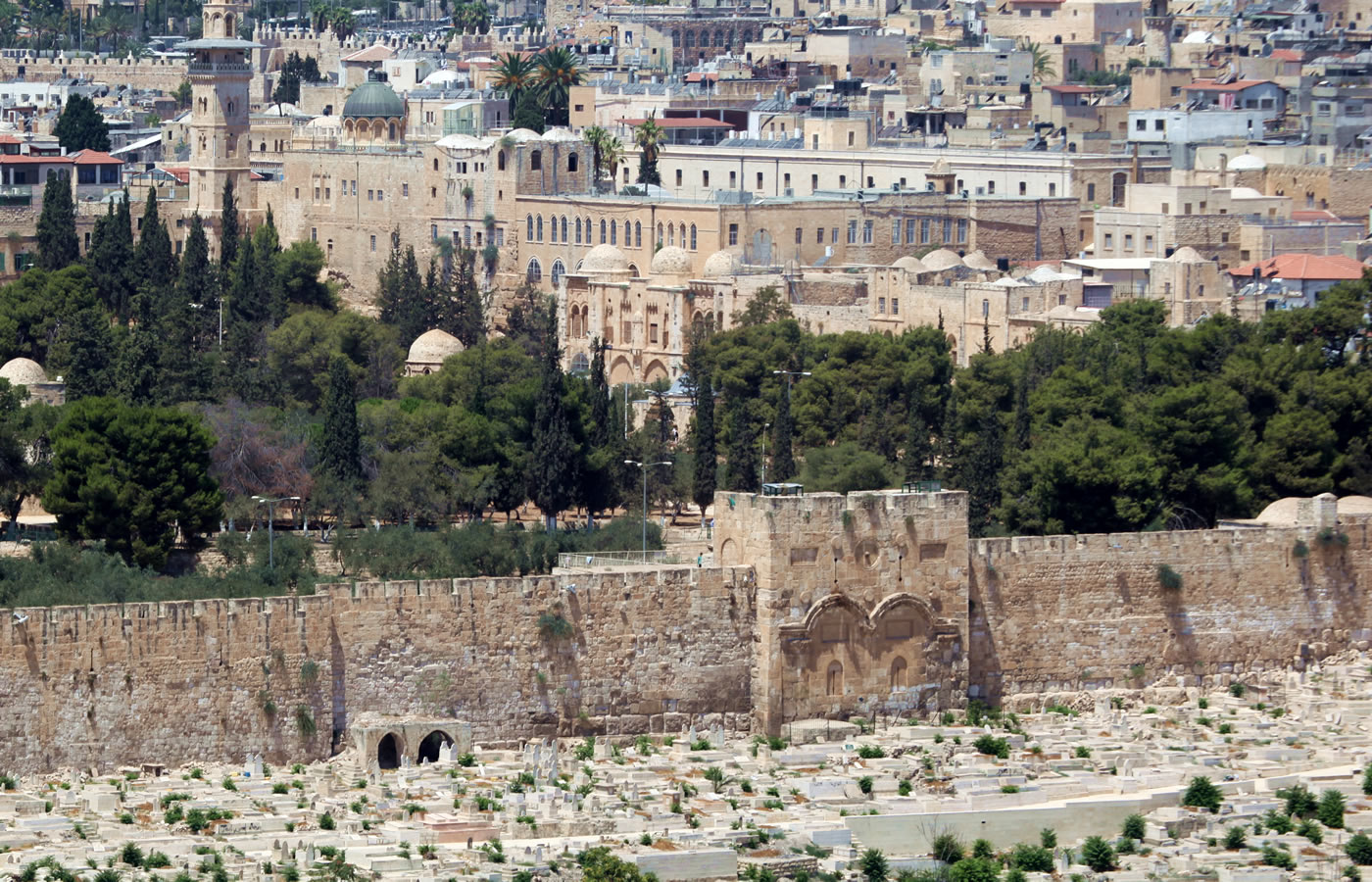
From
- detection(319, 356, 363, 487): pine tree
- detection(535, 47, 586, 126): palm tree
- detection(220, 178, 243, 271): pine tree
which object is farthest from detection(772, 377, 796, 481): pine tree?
detection(535, 47, 586, 126): palm tree

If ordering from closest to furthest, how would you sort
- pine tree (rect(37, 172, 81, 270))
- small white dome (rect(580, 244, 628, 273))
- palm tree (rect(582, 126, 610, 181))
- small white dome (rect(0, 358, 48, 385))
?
small white dome (rect(0, 358, 48, 385)) → pine tree (rect(37, 172, 81, 270)) → small white dome (rect(580, 244, 628, 273)) → palm tree (rect(582, 126, 610, 181))

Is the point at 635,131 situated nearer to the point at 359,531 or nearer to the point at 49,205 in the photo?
the point at 49,205

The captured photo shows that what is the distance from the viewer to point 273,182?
10219 centimetres

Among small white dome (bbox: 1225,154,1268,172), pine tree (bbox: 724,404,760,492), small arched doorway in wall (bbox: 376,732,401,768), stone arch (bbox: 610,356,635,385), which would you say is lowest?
small arched doorway in wall (bbox: 376,732,401,768)

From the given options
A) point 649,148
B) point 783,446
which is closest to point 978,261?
point 649,148

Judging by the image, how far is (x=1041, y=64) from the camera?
141875mm

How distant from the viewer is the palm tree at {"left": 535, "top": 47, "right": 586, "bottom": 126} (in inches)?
4587

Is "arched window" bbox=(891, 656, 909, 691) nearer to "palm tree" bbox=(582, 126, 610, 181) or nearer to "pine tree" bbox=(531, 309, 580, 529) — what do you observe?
"pine tree" bbox=(531, 309, 580, 529)

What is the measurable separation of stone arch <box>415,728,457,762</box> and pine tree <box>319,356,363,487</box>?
15928 mm

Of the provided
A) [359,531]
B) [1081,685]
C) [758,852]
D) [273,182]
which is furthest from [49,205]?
[758,852]

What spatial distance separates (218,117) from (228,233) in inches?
544

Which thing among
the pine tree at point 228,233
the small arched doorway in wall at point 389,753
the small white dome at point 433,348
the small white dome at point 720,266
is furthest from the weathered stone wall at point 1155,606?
the pine tree at point 228,233

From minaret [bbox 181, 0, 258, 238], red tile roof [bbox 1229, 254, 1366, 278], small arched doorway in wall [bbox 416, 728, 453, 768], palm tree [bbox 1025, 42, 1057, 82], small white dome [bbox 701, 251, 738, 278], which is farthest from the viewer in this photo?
palm tree [bbox 1025, 42, 1057, 82]

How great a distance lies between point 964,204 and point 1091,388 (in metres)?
31.9
